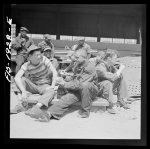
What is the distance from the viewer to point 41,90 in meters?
2.81

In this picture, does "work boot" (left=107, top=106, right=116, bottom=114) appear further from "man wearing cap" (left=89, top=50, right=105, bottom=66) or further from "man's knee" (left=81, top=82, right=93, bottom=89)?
"man wearing cap" (left=89, top=50, right=105, bottom=66)

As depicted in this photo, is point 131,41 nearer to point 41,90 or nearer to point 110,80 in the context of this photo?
point 110,80

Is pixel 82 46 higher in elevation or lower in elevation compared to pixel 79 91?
higher

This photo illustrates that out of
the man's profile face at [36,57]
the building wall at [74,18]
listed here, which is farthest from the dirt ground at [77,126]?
the building wall at [74,18]

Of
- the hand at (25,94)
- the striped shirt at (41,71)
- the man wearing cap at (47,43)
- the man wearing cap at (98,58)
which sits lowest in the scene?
the hand at (25,94)

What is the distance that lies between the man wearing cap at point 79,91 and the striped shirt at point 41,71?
159 mm

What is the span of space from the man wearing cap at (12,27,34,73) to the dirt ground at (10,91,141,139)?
418 mm

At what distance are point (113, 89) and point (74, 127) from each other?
612mm

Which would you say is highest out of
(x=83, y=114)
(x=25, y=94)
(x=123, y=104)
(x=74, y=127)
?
(x=25, y=94)

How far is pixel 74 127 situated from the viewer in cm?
280

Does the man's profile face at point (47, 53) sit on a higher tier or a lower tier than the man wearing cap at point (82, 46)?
lower

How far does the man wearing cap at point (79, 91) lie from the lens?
9.13 feet

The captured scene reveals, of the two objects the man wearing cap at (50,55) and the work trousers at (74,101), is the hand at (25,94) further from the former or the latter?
the man wearing cap at (50,55)

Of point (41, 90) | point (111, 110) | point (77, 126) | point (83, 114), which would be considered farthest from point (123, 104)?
point (41, 90)
